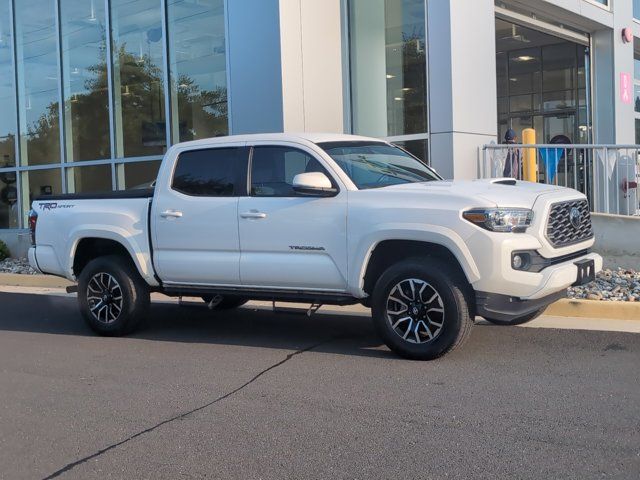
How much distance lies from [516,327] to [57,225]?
5.05 meters

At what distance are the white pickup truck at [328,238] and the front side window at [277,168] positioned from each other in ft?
0.04

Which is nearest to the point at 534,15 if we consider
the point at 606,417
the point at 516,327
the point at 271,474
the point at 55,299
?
the point at 516,327

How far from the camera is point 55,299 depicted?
448 inches

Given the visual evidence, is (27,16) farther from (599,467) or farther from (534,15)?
(599,467)

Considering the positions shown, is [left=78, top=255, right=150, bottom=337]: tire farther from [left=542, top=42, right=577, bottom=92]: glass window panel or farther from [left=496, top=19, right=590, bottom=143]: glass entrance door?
[left=542, top=42, right=577, bottom=92]: glass window panel

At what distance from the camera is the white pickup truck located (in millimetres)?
6086

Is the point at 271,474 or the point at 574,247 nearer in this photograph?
the point at 271,474

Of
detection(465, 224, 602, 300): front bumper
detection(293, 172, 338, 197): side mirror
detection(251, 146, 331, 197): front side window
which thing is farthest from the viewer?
detection(251, 146, 331, 197): front side window

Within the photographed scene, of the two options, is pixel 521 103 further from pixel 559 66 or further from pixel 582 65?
pixel 582 65

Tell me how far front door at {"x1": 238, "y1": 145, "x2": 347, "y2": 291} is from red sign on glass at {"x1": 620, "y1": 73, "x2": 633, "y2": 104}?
12367 millimetres

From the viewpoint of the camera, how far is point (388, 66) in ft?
42.7

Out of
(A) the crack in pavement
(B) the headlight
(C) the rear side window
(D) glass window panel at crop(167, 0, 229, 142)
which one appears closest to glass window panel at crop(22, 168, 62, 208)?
(D) glass window panel at crop(167, 0, 229, 142)

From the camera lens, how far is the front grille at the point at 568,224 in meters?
6.27

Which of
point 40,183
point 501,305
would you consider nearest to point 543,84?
point 40,183
